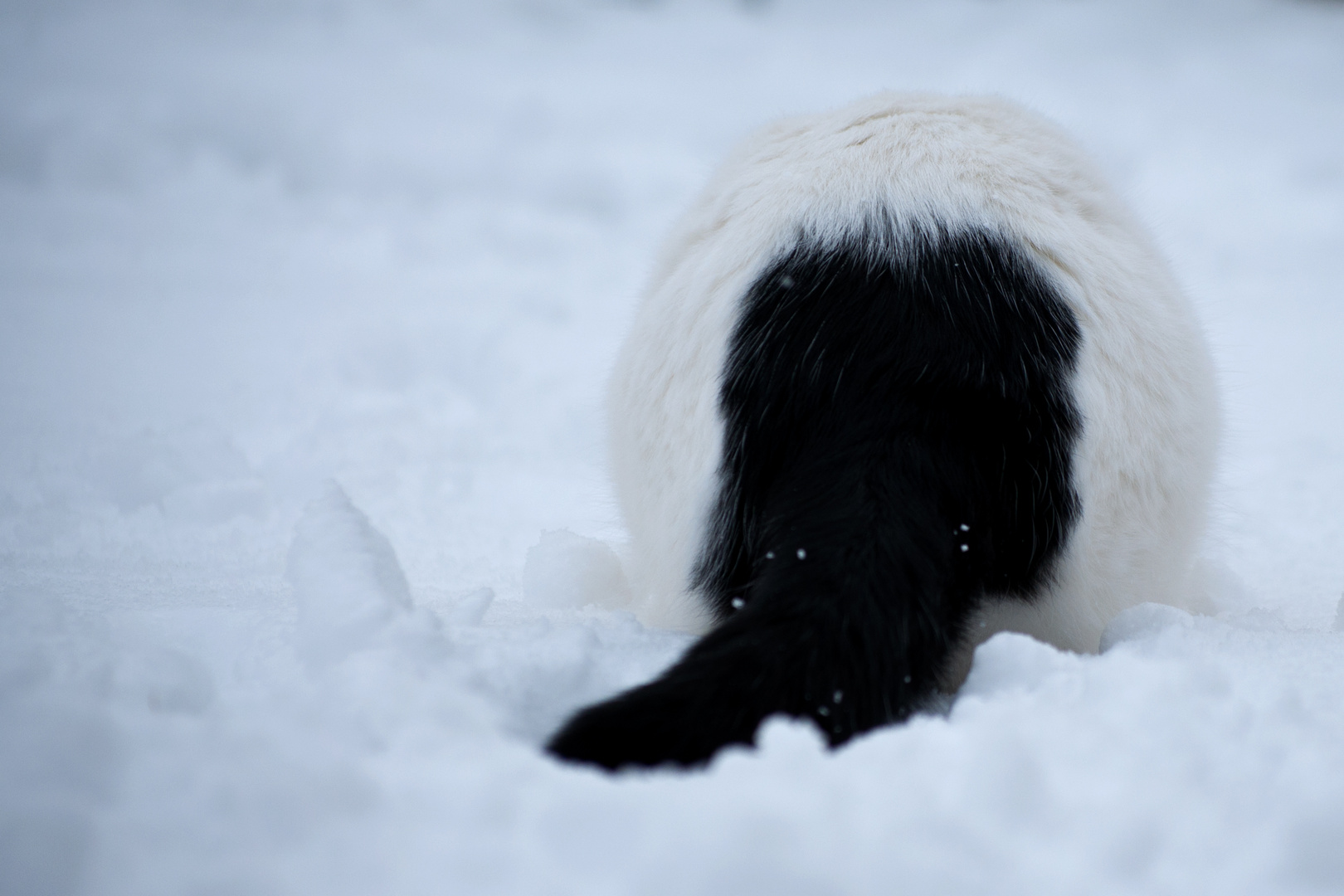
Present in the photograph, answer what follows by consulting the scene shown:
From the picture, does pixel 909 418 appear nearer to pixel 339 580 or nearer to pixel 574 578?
pixel 339 580

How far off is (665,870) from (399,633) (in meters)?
0.46

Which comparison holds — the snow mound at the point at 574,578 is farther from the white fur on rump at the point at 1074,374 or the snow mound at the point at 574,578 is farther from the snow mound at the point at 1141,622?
the snow mound at the point at 1141,622

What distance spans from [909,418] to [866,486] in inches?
5.3

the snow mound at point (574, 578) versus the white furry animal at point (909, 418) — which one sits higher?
the white furry animal at point (909, 418)

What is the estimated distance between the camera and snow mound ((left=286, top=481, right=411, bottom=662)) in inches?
38.5

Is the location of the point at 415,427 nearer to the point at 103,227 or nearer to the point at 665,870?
the point at 665,870

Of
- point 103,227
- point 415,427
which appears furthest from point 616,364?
point 103,227

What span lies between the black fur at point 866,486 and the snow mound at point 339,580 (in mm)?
290

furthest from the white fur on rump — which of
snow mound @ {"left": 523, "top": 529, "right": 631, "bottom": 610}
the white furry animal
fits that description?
snow mound @ {"left": 523, "top": 529, "right": 631, "bottom": 610}

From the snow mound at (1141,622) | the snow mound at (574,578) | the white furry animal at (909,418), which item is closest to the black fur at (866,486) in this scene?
the white furry animal at (909,418)

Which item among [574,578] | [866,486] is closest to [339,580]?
[866,486]

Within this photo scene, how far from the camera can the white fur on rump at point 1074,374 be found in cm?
125

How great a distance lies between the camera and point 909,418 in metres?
A: 1.14

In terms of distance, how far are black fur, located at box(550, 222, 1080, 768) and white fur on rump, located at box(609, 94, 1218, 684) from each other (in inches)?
1.5
